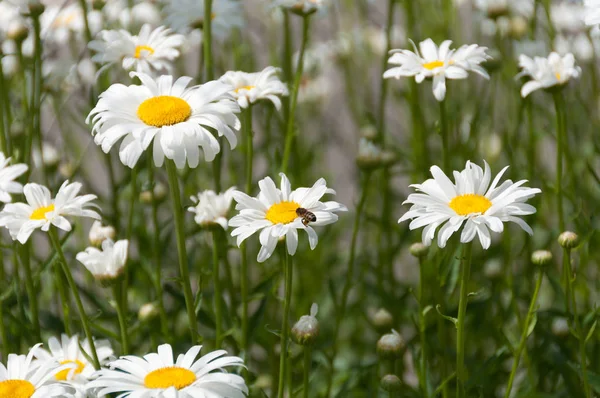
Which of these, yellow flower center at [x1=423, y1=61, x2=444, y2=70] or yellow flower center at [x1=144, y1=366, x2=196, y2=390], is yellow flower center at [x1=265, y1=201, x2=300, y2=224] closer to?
yellow flower center at [x1=144, y1=366, x2=196, y2=390]

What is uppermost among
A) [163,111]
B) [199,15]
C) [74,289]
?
[199,15]

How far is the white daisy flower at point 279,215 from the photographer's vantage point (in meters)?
0.96

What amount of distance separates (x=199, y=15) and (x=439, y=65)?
1.60 feet

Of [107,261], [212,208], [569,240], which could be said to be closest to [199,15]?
[212,208]

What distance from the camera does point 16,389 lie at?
938mm

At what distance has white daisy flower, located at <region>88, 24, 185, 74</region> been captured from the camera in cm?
128

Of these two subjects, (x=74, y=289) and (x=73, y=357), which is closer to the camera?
(x=74, y=289)

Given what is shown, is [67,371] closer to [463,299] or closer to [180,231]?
[180,231]

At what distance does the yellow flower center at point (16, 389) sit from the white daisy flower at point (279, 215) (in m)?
0.27

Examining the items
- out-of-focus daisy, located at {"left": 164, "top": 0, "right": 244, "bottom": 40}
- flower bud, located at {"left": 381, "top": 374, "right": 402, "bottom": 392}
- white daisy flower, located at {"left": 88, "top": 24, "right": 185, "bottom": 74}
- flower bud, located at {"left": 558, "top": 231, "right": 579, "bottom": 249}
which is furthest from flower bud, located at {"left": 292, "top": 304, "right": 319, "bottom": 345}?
out-of-focus daisy, located at {"left": 164, "top": 0, "right": 244, "bottom": 40}

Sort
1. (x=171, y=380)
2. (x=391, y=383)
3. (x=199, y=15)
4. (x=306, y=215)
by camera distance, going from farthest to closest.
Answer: (x=199, y=15) < (x=391, y=383) < (x=306, y=215) < (x=171, y=380)

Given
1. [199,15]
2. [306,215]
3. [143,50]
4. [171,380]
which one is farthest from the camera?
[199,15]

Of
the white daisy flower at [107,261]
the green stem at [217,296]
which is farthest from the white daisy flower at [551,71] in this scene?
the white daisy flower at [107,261]

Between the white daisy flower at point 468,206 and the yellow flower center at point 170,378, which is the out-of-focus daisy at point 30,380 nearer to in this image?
the yellow flower center at point 170,378
